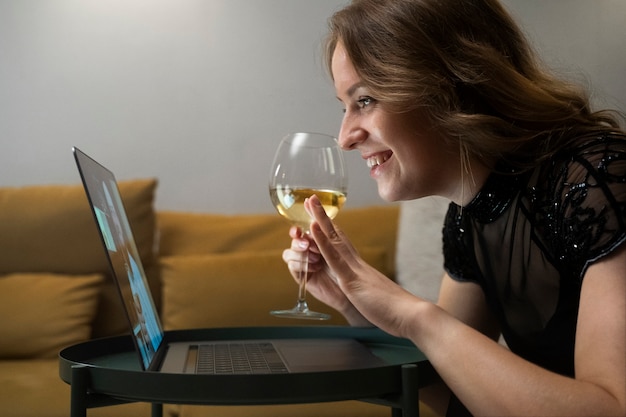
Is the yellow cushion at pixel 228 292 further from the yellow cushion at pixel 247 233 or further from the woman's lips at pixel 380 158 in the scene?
the woman's lips at pixel 380 158

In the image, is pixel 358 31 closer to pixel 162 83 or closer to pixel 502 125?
pixel 502 125

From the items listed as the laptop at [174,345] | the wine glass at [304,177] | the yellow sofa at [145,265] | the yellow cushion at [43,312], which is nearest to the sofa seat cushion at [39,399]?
the yellow sofa at [145,265]

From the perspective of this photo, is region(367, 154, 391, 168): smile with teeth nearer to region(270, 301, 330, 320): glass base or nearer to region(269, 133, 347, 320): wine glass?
region(269, 133, 347, 320): wine glass

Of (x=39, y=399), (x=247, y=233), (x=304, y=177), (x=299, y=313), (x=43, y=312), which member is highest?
(x=304, y=177)

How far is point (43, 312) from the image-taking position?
2285mm

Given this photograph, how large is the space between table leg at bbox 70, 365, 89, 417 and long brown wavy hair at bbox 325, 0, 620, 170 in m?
0.64

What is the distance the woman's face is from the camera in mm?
1261

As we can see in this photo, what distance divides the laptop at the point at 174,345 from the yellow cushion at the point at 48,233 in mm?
1185

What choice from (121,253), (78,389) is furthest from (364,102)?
(78,389)

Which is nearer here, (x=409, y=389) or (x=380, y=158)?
(x=409, y=389)

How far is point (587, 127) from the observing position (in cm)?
125

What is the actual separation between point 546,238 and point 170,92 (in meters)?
1.95

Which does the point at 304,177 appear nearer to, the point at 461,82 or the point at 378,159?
the point at 378,159

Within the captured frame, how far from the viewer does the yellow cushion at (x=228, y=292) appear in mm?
2301
